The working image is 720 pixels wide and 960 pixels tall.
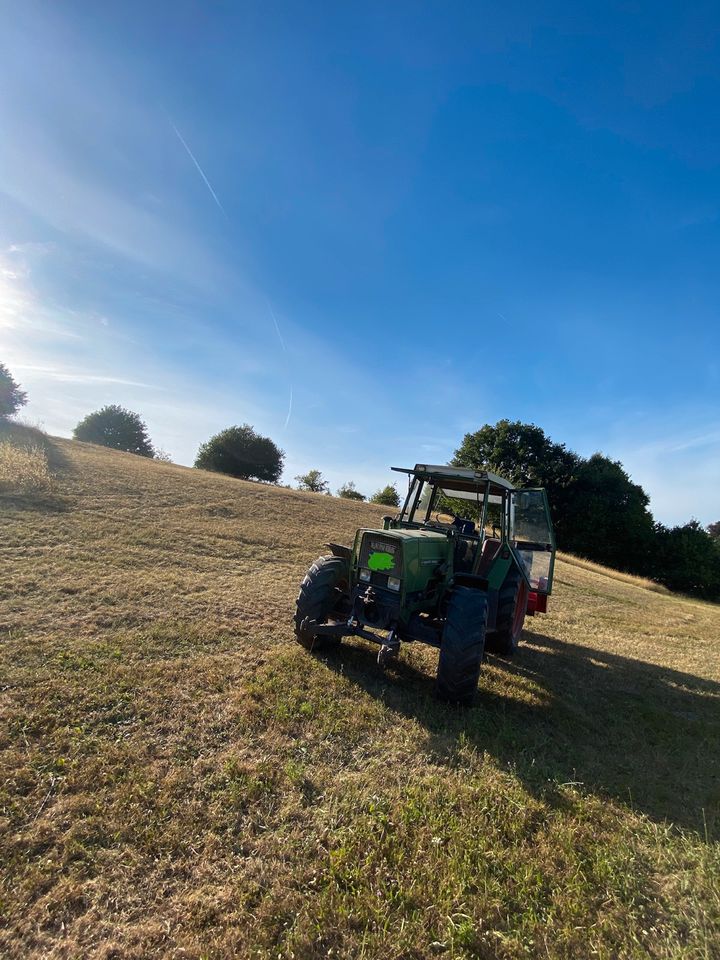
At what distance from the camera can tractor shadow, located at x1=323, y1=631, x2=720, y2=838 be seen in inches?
144

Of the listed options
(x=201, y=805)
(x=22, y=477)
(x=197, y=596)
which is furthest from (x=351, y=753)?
(x=22, y=477)

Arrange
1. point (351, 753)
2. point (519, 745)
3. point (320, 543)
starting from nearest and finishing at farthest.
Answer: point (351, 753) → point (519, 745) → point (320, 543)

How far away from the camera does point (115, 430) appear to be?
41.8 metres

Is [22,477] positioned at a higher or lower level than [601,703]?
higher

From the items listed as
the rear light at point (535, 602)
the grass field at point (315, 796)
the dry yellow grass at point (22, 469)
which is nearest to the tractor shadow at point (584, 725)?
the grass field at point (315, 796)

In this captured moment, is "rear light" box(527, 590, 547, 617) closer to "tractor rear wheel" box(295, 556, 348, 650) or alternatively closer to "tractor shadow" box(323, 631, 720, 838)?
"tractor shadow" box(323, 631, 720, 838)

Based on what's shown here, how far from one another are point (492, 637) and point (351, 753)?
3.43 metres

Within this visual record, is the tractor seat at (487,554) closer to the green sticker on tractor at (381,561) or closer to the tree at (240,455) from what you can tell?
the green sticker on tractor at (381,561)

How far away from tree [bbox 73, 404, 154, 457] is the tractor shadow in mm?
41402

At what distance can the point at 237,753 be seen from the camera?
3.51 meters

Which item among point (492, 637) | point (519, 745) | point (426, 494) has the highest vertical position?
point (426, 494)

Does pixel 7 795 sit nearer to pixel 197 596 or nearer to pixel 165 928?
pixel 165 928

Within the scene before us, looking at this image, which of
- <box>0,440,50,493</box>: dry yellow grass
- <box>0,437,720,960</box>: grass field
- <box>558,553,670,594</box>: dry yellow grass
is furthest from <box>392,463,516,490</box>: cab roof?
<box>558,553,670,594</box>: dry yellow grass

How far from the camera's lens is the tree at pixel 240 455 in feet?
137
